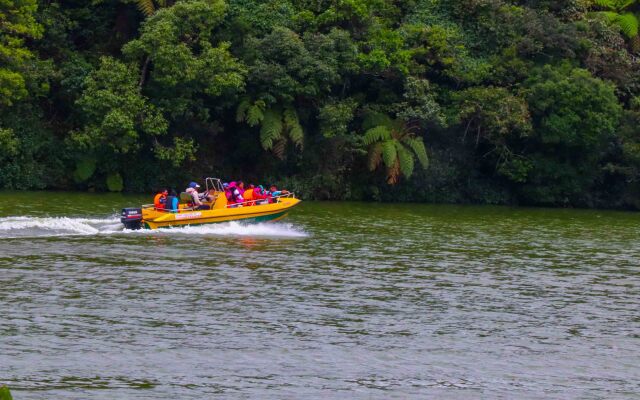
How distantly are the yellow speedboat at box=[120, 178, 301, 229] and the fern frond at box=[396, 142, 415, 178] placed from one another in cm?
908

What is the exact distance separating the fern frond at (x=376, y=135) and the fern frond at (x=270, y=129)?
3189 mm

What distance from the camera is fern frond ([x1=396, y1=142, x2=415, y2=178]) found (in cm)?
4341

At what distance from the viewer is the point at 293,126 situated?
142 ft

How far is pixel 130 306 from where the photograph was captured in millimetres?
21938

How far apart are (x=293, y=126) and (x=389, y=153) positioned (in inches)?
143

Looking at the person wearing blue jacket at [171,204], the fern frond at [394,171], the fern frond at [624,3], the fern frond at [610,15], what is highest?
the fern frond at [624,3]

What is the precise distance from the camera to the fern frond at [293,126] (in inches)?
1698

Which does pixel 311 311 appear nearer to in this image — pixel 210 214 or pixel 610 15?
pixel 210 214

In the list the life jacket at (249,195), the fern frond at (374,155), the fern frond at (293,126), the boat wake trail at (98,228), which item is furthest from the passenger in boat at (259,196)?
the fern frond at (374,155)

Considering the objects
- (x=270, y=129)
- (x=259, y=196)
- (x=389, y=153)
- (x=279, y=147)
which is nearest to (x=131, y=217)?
(x=259, y=196)

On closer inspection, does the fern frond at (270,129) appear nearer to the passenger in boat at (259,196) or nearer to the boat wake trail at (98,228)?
the passenger in boat at (259,196)

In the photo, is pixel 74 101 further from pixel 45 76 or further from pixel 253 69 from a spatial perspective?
pixel 253 69

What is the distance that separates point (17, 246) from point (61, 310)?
7819 mm

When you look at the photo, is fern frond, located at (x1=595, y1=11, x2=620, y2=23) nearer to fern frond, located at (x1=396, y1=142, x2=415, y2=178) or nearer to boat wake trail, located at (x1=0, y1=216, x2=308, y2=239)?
fern frond, located at (x1=396, y1=142, x2=415, y2=178)
